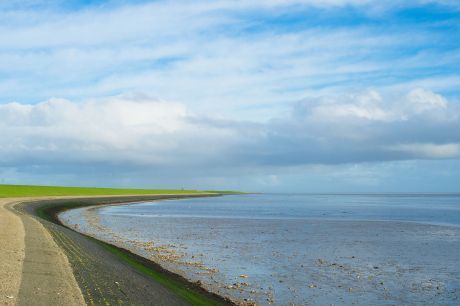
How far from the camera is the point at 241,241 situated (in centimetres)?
4684

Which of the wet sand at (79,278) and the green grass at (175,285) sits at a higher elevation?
the wet sand at (79,278)

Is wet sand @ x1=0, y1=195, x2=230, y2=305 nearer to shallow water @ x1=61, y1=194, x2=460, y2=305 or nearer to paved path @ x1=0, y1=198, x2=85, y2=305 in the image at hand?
paved path @ x1=0, y1=198, x2=85, y2=305

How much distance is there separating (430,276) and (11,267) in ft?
79.4

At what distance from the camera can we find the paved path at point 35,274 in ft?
56.5

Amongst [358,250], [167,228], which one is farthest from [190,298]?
[167,228]

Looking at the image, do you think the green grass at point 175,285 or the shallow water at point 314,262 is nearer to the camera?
the green grass at point 175,285

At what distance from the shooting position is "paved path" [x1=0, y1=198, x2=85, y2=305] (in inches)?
678

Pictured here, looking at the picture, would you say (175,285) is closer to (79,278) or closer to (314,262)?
(79,278)

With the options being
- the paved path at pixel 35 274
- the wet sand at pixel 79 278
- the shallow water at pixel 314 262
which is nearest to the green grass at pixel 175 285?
the wet sand at pixel 79 278

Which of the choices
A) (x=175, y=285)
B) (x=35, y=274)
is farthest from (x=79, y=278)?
(x=175, y=285)

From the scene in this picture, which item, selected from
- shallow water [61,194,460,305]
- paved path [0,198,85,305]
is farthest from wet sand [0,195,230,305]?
shallow water [61,194,460,305]

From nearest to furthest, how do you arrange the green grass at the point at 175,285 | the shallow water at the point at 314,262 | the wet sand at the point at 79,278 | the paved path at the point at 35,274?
the paved path at the point at 35,274, the wet sand at the point at 79,278, the green grass at the point at 175,285, the shallow water at the point at 314,262

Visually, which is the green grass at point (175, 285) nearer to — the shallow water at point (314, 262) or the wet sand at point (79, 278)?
the wet sand at point (79, 278)


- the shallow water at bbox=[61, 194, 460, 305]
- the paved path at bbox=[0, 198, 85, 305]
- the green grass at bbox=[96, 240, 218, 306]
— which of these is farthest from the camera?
the shallow water at bbox=[61, 194, 460, 305]
